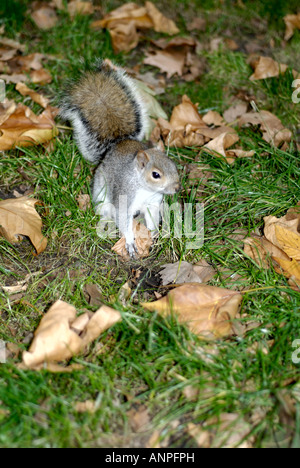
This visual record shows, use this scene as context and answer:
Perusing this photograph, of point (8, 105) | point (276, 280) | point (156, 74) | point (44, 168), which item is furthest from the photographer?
point (156, 74)

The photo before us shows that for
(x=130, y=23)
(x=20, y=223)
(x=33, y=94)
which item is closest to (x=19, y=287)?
(x=20, y=223)

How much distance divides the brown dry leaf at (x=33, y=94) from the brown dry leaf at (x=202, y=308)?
152cm

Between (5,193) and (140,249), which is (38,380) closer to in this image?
(140,249)

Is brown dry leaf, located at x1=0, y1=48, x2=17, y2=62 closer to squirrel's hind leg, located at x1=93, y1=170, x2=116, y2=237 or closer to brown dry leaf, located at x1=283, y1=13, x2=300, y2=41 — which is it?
squirrel's hind leg, located at x1=93, y1=170, x2=116, y2=237

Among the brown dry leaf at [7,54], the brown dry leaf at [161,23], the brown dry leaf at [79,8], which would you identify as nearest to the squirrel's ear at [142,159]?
the brown dry leaf at [7,54]

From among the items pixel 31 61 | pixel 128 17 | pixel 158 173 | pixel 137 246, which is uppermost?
pixel 128 17

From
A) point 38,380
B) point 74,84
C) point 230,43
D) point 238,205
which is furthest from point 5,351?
point 230,43

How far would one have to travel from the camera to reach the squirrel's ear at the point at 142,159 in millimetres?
2115

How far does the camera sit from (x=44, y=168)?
235 centimetres

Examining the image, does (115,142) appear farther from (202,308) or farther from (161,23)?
(161,23)

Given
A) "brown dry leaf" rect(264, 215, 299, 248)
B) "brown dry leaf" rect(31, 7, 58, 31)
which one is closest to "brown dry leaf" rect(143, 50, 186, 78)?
"brown dry leaf" rect(31, 7, 58, 31)

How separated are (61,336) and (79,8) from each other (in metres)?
2.64

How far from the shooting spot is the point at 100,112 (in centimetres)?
242

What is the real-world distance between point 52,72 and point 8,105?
44 centimetres
